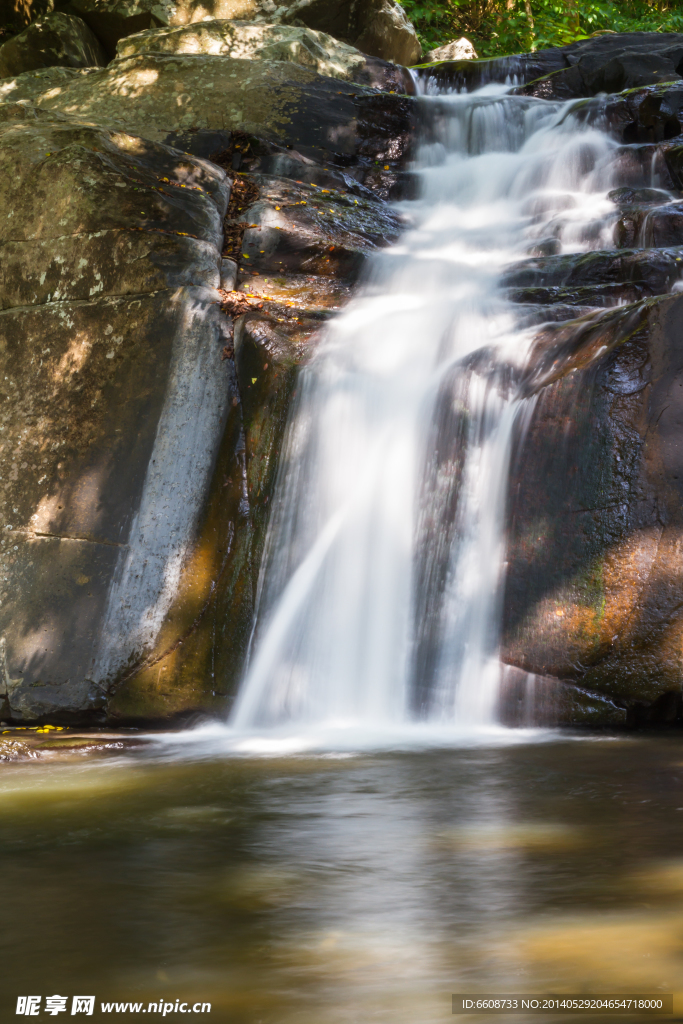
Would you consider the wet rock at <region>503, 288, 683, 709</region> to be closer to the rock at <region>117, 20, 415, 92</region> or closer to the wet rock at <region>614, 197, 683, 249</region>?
the wet rock at <region>614, 197, 683, 249</region>

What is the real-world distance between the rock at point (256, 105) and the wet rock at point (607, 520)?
544 cm

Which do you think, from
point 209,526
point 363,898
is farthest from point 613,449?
point 363,898

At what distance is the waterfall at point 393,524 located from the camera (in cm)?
492

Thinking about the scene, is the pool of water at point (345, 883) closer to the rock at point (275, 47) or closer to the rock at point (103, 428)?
the rock at point (103, 428)

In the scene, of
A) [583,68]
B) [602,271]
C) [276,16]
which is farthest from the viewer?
[276,16]

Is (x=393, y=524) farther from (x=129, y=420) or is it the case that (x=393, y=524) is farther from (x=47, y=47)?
(x=47, y=47)

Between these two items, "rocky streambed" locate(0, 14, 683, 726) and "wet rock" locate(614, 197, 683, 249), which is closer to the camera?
"rocky streambed" locate(0, 14, 683, 726)

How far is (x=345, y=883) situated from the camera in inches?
97.4

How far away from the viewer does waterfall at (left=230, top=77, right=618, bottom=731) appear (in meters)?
4.92

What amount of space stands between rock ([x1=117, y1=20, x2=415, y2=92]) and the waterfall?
5.90m

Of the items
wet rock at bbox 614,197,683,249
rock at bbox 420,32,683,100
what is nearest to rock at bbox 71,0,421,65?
rock at bbox 420,32,683,100

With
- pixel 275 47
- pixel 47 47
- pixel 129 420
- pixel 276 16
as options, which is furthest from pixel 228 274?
pixel 276 16

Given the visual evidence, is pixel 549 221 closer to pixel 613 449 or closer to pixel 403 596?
pixel 613 449

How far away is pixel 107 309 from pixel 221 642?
A: 7.72ft
